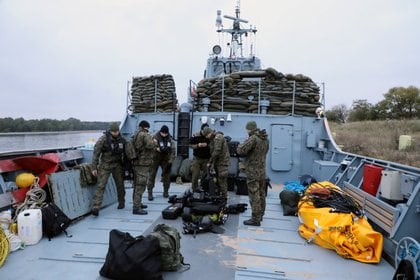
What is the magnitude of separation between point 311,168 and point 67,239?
18.8 ft

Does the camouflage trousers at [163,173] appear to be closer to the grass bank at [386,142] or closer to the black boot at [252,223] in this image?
the black boot at [252,223]

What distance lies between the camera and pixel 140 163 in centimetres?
500

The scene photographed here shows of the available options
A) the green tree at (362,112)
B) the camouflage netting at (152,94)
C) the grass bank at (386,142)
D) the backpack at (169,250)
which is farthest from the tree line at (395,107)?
the backpack at (169,250)

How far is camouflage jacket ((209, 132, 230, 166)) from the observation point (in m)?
5.22

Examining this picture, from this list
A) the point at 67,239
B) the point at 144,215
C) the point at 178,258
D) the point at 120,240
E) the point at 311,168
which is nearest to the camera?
the point at 120,240

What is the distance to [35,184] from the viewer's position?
4320 millimetres

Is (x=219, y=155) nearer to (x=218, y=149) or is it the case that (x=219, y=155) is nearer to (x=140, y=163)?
(x=218, y=149)

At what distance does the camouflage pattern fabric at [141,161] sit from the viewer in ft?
16.2

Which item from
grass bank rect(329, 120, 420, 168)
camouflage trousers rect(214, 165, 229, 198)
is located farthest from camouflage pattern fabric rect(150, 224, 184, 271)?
grass bank rect(329, 120, 420, 168)

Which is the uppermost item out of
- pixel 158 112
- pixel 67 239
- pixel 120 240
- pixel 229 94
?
pixel 229 94

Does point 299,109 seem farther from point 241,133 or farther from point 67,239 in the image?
point 67,239

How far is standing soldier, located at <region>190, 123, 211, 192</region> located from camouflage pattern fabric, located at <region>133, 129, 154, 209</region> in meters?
1.06

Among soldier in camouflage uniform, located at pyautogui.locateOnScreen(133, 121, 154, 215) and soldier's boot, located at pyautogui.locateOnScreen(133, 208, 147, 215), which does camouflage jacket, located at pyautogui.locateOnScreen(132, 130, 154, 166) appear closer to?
soldier in camouflage uniform, located at pyautogui.locateOnScreen(133, 121, 154, 215)

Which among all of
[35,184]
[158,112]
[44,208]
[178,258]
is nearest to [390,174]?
[178,258]
